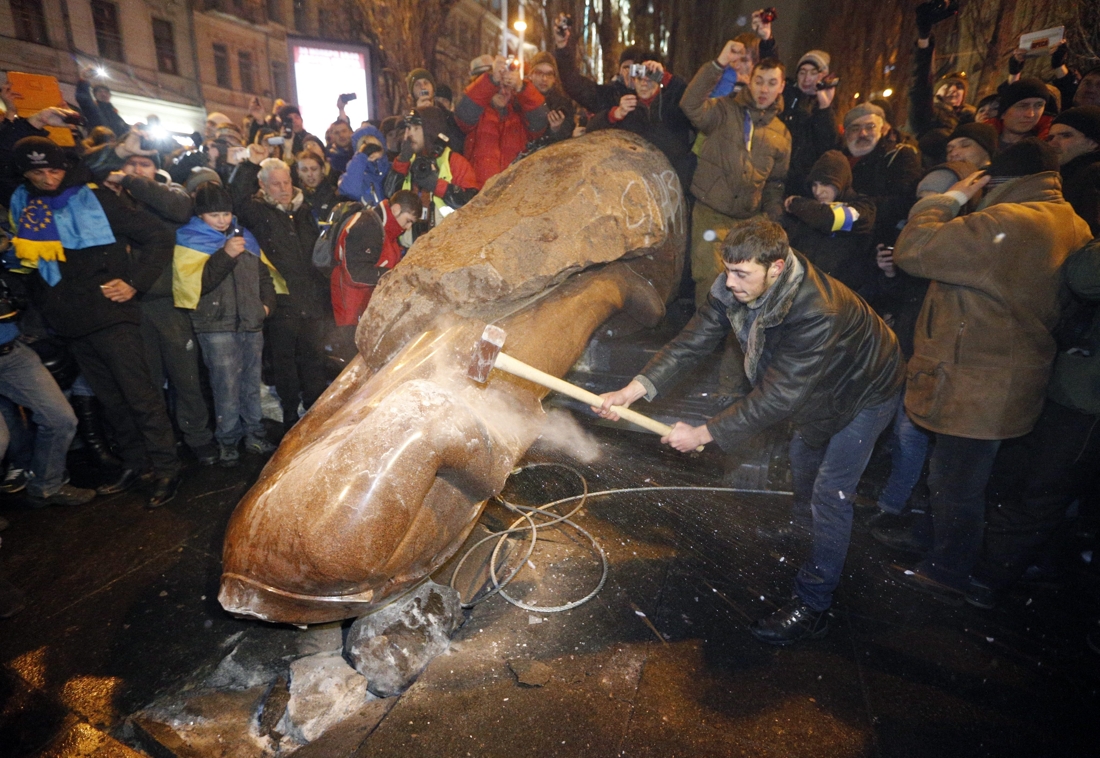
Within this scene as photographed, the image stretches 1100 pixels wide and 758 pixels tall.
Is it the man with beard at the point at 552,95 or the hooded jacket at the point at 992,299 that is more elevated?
the man with beard at the point at 552,95

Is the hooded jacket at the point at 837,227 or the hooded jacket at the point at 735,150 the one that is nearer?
the hooded jacket at the point at 837,227

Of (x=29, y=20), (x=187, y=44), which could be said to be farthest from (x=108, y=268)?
(x=187, y=44)

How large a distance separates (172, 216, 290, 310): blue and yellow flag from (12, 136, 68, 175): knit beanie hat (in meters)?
0.75

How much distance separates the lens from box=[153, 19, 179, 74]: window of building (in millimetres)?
15391

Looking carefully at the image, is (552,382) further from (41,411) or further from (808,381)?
(41,411)

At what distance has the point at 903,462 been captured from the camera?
134 inches

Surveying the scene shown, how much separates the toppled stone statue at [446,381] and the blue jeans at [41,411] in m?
1.98

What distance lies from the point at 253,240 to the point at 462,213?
5.93 feet

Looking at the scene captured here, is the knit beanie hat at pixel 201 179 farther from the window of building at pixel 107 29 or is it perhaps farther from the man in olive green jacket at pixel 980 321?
the window of building at pixel 107 29

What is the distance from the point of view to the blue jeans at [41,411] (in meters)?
3.34

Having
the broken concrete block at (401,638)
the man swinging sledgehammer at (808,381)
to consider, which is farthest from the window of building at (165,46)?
the man swinging sledgehammer at (808,381)

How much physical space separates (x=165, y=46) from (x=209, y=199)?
676 inches

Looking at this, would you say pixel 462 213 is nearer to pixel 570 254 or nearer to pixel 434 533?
pixel 570 254

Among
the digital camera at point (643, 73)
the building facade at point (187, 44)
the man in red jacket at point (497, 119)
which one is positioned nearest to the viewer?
the digital camera at point (643, 73)
